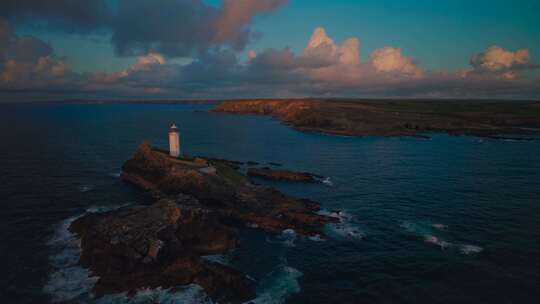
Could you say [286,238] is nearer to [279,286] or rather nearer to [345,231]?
[345,231]

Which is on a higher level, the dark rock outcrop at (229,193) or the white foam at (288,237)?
the dark rock outcrop at (229,193)

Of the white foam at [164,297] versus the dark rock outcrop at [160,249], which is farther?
the dark rock outcrop at [160,249]

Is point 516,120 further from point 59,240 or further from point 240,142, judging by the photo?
point 59,240

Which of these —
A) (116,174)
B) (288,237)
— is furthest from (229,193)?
Answer: (116,174)

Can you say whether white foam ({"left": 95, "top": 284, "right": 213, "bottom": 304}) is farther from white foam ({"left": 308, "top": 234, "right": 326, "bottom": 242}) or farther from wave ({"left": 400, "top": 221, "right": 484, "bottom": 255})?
wave ({"left": 400, "top": 221, "right": 484, "bottom": 255})

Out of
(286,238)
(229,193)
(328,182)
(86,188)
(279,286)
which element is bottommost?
(279,286)

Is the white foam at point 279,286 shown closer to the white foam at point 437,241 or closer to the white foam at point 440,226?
the white foam at point 437,241

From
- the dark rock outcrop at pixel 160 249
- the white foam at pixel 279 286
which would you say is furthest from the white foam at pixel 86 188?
the white foam at pixel 279 286
